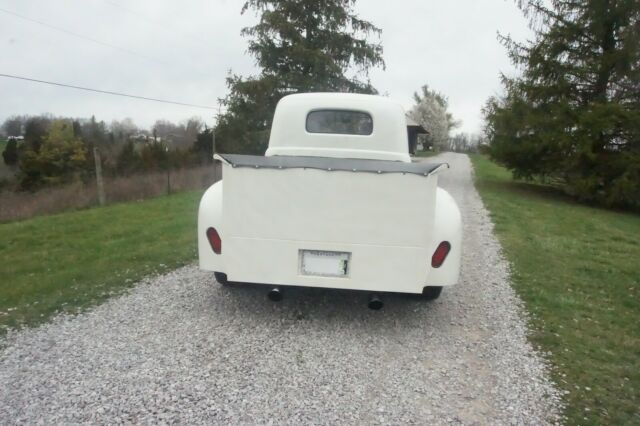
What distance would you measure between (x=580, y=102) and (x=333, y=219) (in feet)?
53.2

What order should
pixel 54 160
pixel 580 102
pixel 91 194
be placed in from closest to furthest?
1. pixel 91 194
2. pixel 580 102
3. pixel 54 160

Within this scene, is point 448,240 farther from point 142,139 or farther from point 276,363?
point 142,139

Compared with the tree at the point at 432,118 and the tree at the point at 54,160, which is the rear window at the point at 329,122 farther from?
the tree at the point at 432,118

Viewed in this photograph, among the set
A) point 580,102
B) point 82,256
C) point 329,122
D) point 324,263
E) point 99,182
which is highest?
point 580,102

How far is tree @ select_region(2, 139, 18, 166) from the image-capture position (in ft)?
94.9

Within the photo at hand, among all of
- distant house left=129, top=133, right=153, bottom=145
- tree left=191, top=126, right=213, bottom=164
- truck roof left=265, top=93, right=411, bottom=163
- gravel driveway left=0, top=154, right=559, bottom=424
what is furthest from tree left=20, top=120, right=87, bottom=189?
gravel driveway left=0, top=154, right=559, bottom=424

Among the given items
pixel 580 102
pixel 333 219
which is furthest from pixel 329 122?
pixel 580 102

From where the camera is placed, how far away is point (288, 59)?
19750 millimetres

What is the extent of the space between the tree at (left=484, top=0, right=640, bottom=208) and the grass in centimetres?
452

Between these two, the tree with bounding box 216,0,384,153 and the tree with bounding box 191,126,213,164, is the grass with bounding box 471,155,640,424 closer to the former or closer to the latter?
the tree with bounding box 216,0,384,153

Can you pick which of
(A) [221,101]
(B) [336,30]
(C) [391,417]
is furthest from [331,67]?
(C) [391,417]

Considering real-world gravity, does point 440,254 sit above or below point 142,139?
below

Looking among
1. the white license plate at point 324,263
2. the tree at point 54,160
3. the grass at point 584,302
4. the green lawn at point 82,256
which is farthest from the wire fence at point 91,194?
the tree at point 54,160

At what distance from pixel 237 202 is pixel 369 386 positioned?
1.69m
